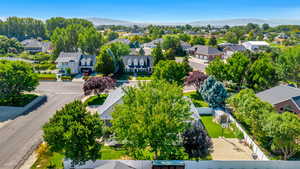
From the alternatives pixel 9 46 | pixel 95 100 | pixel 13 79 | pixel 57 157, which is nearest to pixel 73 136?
pixel 57 157

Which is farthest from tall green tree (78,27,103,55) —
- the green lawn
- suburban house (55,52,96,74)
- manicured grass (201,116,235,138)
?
the green lawn

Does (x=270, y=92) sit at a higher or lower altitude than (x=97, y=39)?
lower

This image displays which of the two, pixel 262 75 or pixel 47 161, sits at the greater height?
pixel 262 75

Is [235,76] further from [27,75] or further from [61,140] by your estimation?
[27,75]

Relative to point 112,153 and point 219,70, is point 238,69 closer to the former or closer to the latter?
point 219,70

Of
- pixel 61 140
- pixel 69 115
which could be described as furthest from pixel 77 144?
pixel 69 115

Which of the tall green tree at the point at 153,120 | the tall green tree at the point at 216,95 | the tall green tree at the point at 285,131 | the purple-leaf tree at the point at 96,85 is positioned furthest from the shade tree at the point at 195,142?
the purple-leaf tree at the point at 96,85

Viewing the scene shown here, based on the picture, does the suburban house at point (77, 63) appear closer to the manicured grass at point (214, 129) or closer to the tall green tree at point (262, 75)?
the manicured grass at point (214, 129)
